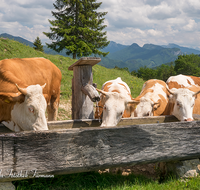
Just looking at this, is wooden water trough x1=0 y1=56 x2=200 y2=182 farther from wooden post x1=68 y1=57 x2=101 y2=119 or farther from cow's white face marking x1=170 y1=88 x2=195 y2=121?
wooden post x1=68 y1=57 x2=101 y2=119

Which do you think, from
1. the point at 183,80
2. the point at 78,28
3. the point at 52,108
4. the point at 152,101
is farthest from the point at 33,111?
the point at 78,28

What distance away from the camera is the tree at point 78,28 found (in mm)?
27344

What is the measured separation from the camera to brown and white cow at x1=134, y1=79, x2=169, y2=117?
15.5 feet

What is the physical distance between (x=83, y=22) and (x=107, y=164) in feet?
92.6

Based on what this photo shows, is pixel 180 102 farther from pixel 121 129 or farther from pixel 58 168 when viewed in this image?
pixel 58 168

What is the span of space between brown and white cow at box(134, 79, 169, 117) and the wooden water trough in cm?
166

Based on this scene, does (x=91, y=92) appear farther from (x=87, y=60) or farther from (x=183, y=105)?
(x=183, y=105)

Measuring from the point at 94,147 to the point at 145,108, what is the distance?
2487 mm

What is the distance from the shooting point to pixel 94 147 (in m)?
2.59

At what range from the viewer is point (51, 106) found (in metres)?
5.67

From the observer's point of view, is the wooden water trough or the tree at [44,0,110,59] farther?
the tree at [44,0,110,59]

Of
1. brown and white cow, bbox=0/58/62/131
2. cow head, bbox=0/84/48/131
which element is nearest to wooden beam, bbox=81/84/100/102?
brown and white cow, bbox=0/58/62/131

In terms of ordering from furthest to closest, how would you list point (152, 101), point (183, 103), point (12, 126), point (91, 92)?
point (152, 101) → point (183, 103) → point (91, 92) → point (12, 126)

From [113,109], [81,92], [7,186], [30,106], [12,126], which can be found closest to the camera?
[7,186]
